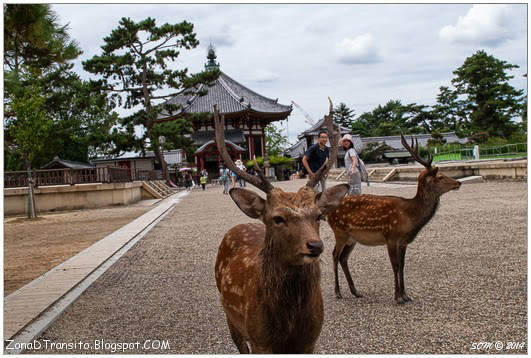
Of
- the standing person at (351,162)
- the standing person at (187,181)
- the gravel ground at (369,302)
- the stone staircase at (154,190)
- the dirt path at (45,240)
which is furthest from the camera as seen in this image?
the standing person at (187,181)

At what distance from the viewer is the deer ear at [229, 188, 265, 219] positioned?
2705 millimetres

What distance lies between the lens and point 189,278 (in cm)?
582

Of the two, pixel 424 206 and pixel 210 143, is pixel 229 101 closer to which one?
pixel 210 143

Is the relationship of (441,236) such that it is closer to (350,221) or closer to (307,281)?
(350,221)

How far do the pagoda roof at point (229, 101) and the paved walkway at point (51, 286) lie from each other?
3140cm

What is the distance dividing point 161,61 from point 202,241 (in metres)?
20.1

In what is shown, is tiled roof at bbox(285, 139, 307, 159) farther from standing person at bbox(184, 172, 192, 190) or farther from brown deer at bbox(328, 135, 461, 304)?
brown deer at bbox(328, 135, 461, 304)

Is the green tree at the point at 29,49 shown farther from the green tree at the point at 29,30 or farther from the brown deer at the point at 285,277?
the brown deer at the point at 285,277

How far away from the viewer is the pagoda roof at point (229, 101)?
135ft

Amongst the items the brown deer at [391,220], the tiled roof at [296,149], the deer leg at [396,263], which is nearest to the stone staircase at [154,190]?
the brown deer at [391,220]

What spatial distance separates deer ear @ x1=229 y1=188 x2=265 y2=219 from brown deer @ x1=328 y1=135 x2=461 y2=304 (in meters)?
2.14

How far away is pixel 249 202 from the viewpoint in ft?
8.93

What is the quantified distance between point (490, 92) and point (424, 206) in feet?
86.9

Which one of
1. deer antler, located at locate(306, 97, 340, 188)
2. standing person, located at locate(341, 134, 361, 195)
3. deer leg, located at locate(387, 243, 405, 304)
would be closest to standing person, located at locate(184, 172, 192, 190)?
standing person, located at locate(341, 134, 361, 195)
